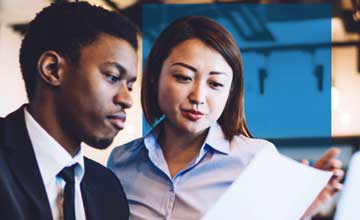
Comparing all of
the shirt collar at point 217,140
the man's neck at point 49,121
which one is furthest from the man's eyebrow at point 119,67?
the shirt collar at point 217,140

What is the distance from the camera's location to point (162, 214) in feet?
3.22

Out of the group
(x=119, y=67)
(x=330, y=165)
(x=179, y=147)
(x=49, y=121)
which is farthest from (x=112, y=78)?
(x=330, y=165)

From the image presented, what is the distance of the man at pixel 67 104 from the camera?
82 cm

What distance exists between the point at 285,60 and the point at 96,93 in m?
0.42

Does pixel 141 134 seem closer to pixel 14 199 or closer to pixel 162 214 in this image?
pixel 162 214

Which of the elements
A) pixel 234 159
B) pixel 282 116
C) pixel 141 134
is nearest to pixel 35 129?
pixel 141 134

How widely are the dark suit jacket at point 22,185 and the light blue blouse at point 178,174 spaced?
103 mm

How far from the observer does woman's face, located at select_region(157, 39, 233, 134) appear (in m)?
0.98

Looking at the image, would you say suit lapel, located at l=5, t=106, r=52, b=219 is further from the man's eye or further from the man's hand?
the man's hand

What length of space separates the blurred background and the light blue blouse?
3 cm

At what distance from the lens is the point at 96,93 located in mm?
854

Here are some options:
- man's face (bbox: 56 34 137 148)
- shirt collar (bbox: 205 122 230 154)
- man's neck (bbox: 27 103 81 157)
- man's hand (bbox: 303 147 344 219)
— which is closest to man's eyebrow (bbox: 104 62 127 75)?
man's face (bbox: 56 34 137 148)

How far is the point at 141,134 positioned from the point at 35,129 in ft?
A: 0.86

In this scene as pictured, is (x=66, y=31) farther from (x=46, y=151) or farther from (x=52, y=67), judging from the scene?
(x=46, y=151)
